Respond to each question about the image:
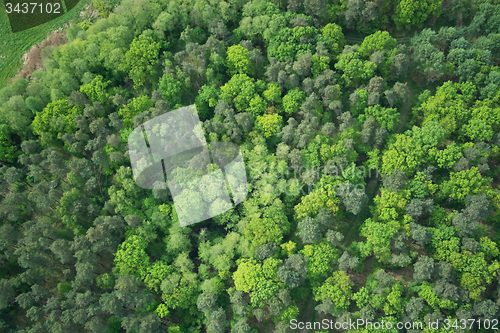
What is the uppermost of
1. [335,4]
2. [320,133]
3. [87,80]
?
[335,4]

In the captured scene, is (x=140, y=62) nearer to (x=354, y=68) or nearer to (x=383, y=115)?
(x=354, y=68)

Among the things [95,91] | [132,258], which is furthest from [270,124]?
[95,91]

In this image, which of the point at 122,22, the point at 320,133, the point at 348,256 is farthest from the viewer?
the point at 122,22

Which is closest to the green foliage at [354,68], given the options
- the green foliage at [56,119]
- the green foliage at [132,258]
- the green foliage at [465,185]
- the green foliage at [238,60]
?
the green foliage at [238,60]

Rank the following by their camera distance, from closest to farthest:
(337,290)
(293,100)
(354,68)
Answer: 1. (337,290)
2. (293,100)
3. (354,68)

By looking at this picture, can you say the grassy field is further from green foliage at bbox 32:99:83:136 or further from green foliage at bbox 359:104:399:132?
green foliage at bbox 359:104:399:132

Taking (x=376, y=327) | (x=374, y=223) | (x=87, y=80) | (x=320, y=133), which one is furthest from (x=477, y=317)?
(x=87, y=80)

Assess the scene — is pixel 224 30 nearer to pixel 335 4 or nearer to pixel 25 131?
pixel 335 4
